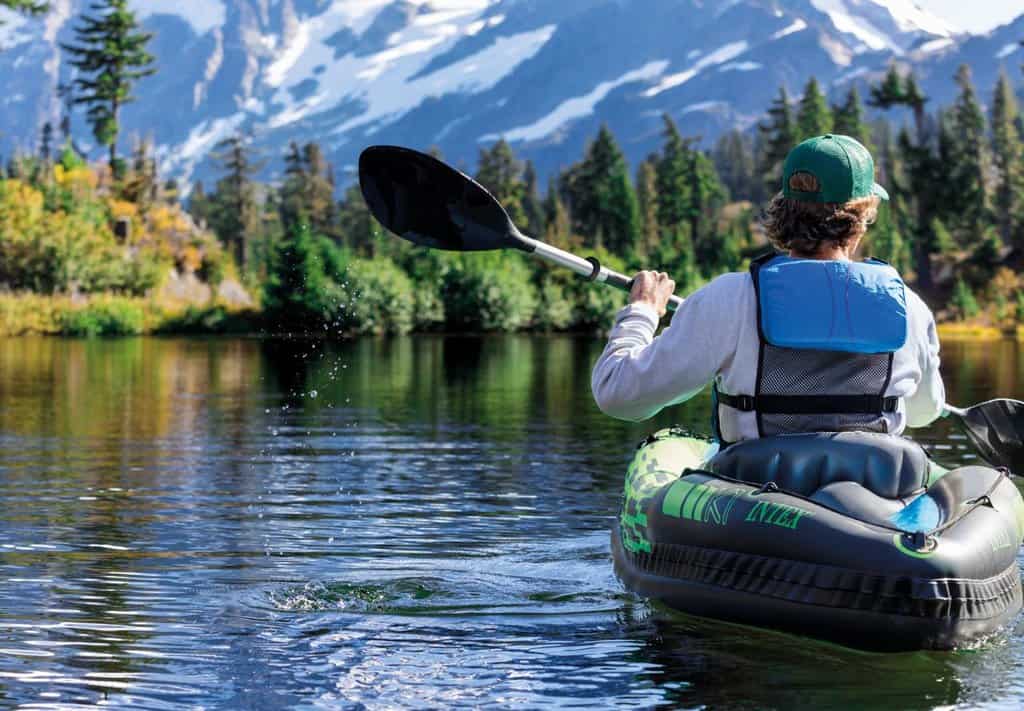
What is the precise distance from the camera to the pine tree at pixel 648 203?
12751 centimetres

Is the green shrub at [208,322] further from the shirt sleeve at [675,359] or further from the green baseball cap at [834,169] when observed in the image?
the green baseball cap at [834,169]

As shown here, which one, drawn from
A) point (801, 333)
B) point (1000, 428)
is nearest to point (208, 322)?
point (1000, 428)

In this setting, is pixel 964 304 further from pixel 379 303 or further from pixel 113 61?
pixel 113 61

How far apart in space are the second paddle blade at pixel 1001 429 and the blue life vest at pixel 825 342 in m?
1.95

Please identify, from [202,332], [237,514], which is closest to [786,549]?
[237,514]

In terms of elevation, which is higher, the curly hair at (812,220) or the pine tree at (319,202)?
the pine tree at (319,202)

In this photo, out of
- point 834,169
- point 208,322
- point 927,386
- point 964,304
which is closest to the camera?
point 834,169

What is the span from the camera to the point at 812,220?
683 centimetres

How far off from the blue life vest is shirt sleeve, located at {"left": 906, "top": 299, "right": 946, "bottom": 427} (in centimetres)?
27

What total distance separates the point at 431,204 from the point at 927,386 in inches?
120

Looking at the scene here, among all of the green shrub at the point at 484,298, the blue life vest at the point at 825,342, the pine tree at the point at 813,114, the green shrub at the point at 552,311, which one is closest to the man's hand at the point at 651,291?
the blue life vest at the point at 825,342

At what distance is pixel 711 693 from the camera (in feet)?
20.8

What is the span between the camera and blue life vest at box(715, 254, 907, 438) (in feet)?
21.7

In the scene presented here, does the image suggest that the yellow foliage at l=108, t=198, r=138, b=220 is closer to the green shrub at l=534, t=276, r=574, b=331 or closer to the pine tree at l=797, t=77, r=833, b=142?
the green shrub at l=534, t=276, r=574, b=331
